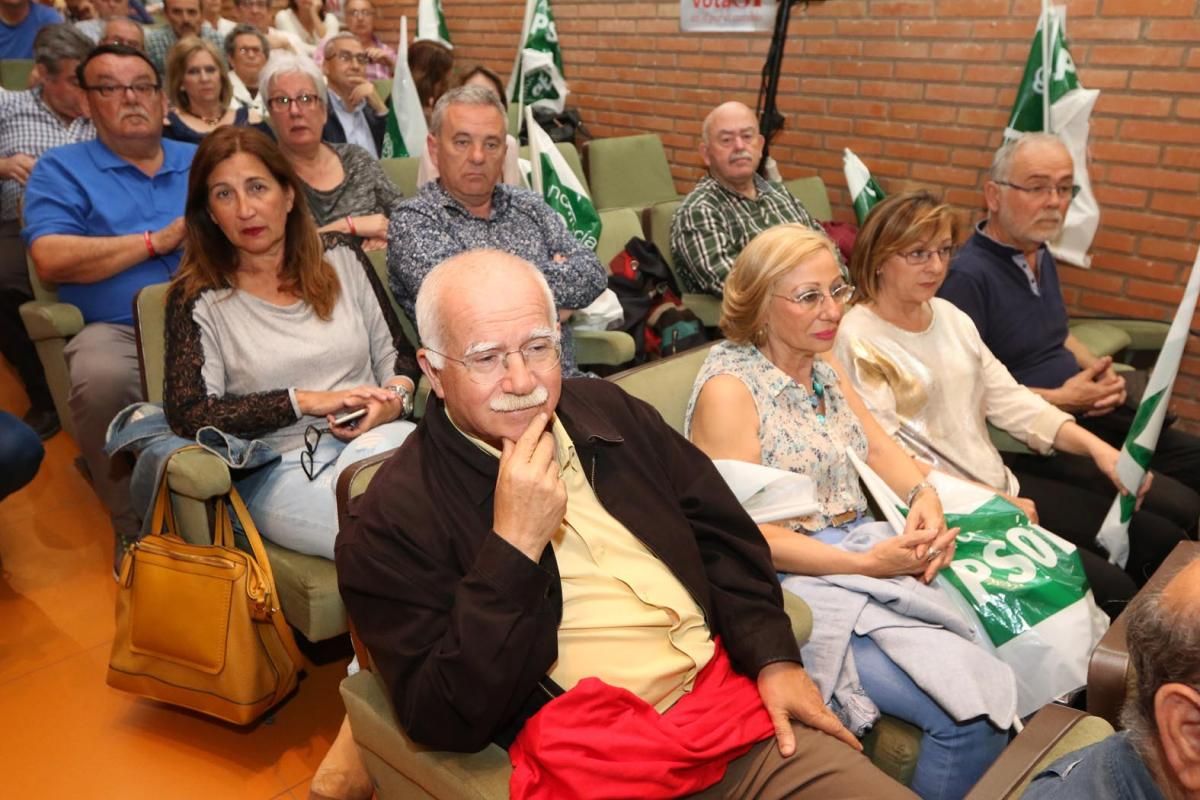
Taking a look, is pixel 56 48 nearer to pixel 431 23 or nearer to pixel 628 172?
pixel 431 23

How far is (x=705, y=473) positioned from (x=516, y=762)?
0.58 meters

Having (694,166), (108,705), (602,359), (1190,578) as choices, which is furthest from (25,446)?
(694,166)

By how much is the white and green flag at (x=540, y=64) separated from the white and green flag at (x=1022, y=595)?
10.3 ft

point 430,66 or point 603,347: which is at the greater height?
point 430,66

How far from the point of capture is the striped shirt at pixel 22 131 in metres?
3.51

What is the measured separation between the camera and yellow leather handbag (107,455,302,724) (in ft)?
5.88

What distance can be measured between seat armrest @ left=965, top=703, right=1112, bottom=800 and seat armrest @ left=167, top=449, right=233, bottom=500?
1.46 metres

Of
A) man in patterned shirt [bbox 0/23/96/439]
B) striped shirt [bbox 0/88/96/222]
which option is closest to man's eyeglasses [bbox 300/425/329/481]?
man in patterned shirt [bbox 0/23/96/439]

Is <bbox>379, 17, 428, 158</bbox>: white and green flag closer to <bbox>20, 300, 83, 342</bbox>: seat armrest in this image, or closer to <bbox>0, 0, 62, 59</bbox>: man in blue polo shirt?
<bbox>20, 300, 83, 342</bbox>: seat armrest

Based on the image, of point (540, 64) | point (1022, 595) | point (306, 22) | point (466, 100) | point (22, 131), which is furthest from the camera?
point (306, 22)

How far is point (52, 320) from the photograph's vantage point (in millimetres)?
2584

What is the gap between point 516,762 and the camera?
1.19 metres

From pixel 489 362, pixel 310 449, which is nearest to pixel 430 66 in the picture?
pixel 310 449

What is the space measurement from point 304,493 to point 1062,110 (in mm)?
3051
